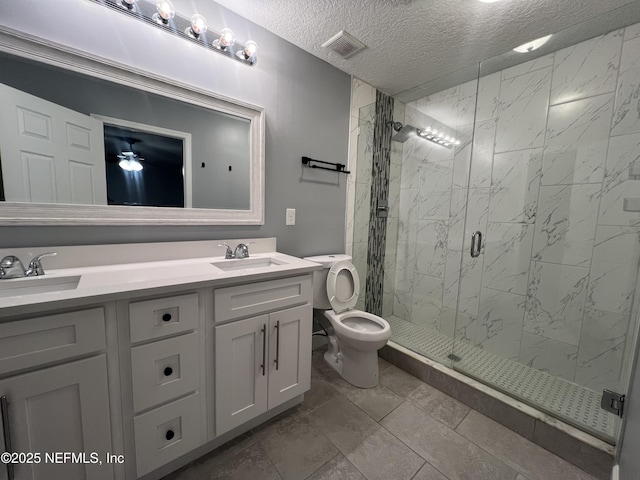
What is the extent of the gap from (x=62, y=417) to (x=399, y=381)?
1.74 m

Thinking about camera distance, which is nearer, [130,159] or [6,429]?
[6,429]

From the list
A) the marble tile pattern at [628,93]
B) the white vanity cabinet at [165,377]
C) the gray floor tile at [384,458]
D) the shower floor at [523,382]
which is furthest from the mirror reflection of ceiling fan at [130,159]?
the marble tile pattern at [628,93]

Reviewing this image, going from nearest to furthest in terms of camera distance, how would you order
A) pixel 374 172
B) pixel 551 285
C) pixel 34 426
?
pixel 34 426, pixel 551 285, pixel 374 172

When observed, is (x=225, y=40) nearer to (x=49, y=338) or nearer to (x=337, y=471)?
(x=49, y=338)

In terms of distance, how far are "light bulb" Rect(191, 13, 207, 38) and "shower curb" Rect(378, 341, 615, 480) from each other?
7.75 feet

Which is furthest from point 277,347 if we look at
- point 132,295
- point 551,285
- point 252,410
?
point 551,285

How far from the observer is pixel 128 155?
50.2 inches

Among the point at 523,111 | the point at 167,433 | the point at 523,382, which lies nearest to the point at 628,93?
the point at 523,111

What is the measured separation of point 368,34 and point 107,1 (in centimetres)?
135

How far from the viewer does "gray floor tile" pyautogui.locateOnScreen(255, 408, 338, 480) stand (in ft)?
3.81

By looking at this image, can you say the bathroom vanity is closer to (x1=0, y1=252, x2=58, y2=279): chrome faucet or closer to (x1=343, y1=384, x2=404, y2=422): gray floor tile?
(x1=0, y1=252, x2=58, y2=279): chrome faucet

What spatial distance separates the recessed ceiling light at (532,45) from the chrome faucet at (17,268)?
2925 mm

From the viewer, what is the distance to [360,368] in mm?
1713

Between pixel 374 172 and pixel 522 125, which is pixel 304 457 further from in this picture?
pixel 522 125
